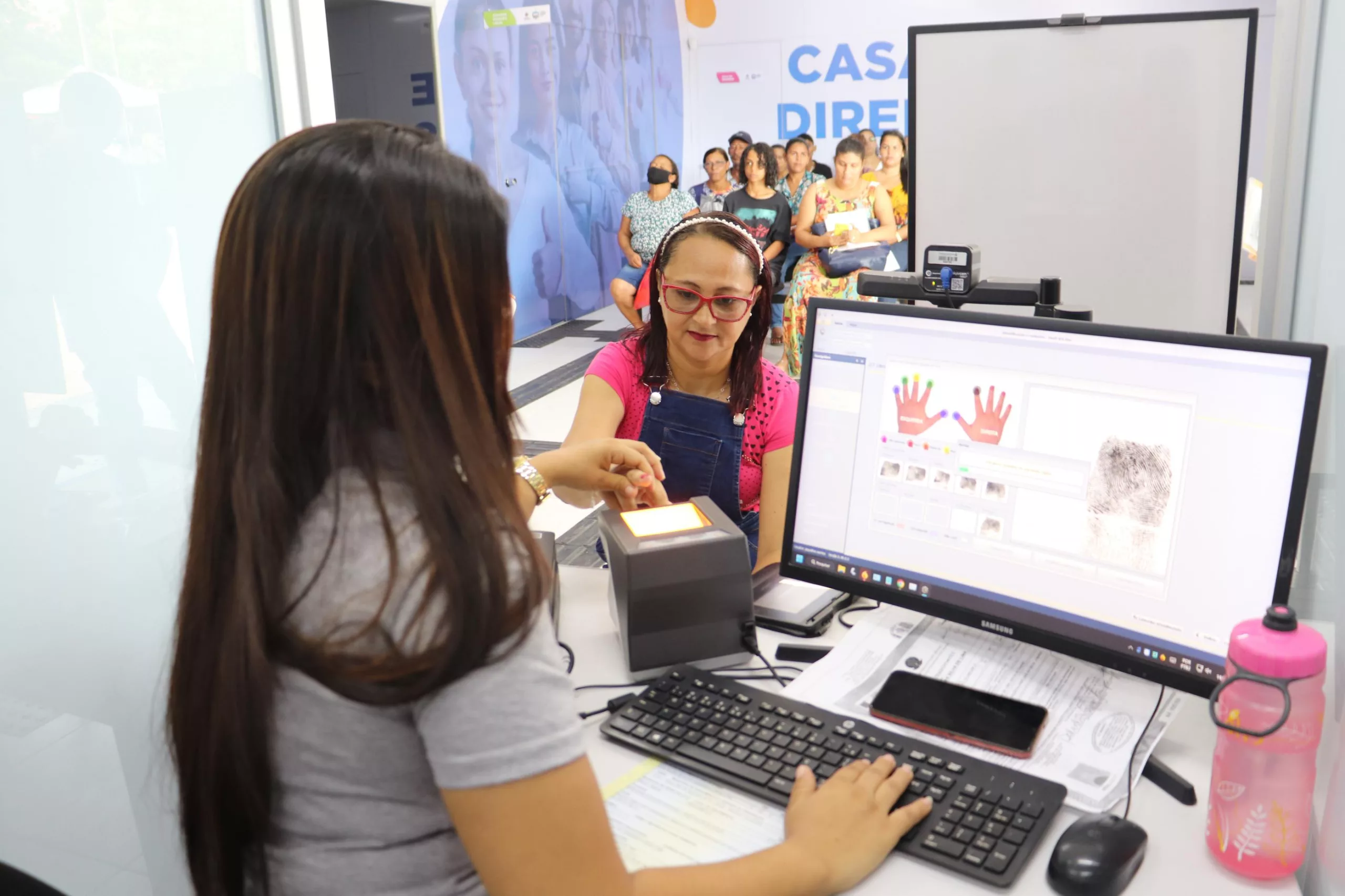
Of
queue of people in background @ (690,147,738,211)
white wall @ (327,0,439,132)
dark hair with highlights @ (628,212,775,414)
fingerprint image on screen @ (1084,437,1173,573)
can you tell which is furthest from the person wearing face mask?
fingerprint image on screen @ (1084,437,1173,573)

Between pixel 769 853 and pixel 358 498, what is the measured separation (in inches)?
18.4

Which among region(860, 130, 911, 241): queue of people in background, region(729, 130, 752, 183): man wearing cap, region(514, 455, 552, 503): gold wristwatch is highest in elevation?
region(729, 130, 752, 183): man wearing cap

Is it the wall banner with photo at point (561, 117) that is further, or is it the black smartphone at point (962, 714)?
the wall banner with photo at point (561, 117)

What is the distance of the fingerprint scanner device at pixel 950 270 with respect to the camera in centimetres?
143

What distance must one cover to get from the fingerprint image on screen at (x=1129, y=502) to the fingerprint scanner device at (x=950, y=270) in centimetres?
41

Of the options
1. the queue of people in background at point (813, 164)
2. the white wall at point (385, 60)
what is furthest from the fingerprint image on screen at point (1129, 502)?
the queue of people in background at point (813, 164)

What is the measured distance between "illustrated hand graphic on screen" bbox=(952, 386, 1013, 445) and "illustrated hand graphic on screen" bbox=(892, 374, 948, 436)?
41mm

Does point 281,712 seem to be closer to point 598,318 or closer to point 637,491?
point 637,491

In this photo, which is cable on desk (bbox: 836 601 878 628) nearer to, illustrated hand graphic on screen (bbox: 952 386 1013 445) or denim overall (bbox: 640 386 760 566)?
illustrated hand graphic on screen (bbox: 952 386 1013 445)

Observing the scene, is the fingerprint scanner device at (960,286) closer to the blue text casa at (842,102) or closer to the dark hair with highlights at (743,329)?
the dark hair with highlights at (743,329)

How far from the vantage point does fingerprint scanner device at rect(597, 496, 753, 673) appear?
4.12 feet

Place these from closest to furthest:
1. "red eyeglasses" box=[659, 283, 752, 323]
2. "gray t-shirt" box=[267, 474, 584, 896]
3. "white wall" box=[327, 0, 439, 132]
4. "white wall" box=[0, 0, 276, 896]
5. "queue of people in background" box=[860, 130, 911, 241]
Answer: "gray t-shirt" box=[267, 474, 584, 896] → "white wall" box=[0, 0, 276, 896] → "red eyeglasses" box=[659, 283, 752, 323] → "queue of people in background" box=[860, 130, 911, 241] → "white wall" box=[327, 0, 439, 132]

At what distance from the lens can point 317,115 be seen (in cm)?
237

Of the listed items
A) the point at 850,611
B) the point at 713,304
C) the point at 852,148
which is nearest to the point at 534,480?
the point at 850,611
